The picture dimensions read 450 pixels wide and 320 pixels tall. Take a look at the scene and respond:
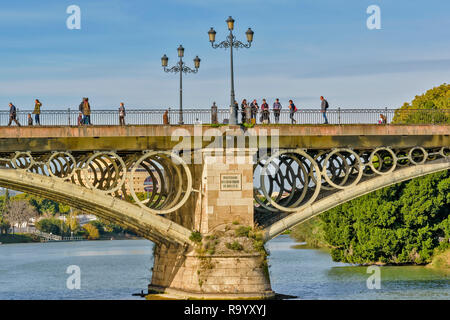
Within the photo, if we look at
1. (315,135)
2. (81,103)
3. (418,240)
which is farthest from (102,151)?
(418,240)

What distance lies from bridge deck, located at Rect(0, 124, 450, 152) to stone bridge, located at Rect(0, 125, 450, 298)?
4 centimetres

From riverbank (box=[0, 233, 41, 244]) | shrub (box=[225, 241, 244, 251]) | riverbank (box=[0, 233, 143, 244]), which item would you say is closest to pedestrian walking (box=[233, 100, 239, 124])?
shrub (box=[225, 241, 244, 251])

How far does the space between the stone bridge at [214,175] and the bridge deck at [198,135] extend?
0.04 meters

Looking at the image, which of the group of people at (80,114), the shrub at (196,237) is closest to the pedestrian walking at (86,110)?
the group of people at (80,114)

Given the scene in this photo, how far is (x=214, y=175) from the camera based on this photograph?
3916cm

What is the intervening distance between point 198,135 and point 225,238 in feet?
13.0

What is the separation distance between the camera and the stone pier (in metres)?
38.4

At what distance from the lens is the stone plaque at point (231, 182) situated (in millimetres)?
39219

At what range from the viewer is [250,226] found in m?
39.4

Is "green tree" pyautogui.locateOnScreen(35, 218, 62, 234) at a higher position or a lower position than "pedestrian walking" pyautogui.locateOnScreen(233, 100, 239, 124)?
lower

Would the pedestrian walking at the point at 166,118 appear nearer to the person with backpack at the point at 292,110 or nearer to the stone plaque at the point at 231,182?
the stone plaque at the point at 231,182

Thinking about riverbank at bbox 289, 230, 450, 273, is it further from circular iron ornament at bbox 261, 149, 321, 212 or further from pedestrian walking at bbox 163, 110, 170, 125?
pedestrian walking at bbox 163, 110, 170, 125

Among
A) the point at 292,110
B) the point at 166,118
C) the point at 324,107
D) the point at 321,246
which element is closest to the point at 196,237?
the point at 166,118
